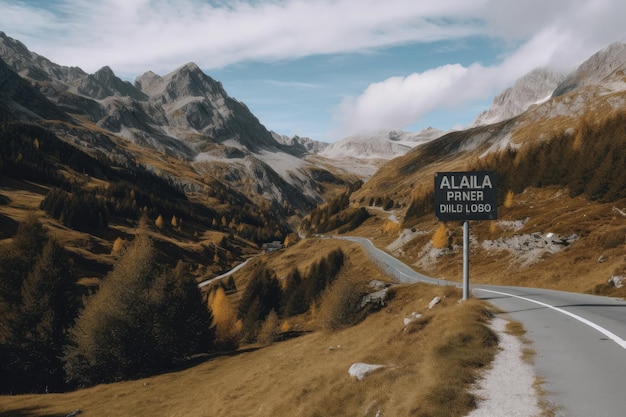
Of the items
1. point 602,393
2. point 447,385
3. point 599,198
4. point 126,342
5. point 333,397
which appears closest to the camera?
point 602,393

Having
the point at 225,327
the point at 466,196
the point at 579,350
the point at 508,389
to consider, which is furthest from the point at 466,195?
the point at 225,327

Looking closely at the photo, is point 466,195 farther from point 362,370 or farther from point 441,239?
point 441,239

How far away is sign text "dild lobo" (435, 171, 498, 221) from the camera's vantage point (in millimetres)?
26125

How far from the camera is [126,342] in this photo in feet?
161

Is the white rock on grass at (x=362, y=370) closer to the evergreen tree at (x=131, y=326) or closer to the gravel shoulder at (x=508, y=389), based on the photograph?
the gravel shoulder at (x=508, y=389)

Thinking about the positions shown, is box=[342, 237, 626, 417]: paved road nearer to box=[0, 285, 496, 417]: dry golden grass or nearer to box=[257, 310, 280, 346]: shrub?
box=[0, 285, 496, 417]: dry golden grass

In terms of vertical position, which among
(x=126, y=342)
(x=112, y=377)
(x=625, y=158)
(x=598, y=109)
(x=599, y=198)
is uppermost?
(x=598, y=109)

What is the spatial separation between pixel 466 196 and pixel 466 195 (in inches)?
2.6

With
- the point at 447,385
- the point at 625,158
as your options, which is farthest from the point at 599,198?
the point at 447,385

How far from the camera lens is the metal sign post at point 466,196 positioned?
26125mm

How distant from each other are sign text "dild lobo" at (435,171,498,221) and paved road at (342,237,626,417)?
20.7 feet

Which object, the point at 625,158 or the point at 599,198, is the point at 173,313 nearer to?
the point at 599,198

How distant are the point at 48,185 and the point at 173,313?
579 feet

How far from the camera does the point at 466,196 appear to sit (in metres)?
26.4
